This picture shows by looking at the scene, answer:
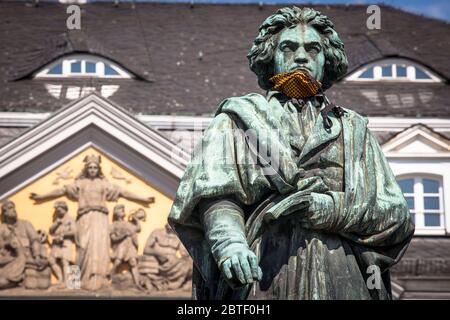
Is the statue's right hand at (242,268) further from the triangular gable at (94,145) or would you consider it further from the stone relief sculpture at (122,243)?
the triangular gable at (94,145)

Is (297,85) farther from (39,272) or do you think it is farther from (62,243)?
(62,243)

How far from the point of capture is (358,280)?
25.2ft

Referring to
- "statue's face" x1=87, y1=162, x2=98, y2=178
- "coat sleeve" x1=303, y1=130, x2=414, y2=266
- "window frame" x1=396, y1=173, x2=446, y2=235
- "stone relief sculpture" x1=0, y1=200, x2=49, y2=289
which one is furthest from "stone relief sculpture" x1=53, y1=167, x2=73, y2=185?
"coat sleeve" x1=303, y1=130, x2=414, y2=266

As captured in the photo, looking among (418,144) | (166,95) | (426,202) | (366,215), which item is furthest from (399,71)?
(366,215)

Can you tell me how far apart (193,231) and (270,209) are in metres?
0.36

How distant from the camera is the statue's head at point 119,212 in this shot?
30.2 m

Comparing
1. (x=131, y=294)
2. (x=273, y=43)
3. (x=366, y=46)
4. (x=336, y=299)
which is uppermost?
(x=366, y=46)

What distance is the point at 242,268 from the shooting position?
7344mm

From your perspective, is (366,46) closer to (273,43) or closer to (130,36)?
(130,36)

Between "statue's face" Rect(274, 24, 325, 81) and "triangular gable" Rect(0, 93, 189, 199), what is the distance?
2291cm

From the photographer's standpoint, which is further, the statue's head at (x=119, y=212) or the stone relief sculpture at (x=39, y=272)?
the statue's head at (x=119, y=212)

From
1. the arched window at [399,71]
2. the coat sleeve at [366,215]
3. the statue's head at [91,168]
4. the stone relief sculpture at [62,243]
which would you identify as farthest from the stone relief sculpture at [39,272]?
the coat sleeve at [366,215]

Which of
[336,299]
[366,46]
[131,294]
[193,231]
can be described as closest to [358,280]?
[336,299]

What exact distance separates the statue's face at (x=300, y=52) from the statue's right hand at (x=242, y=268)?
3.20ft
